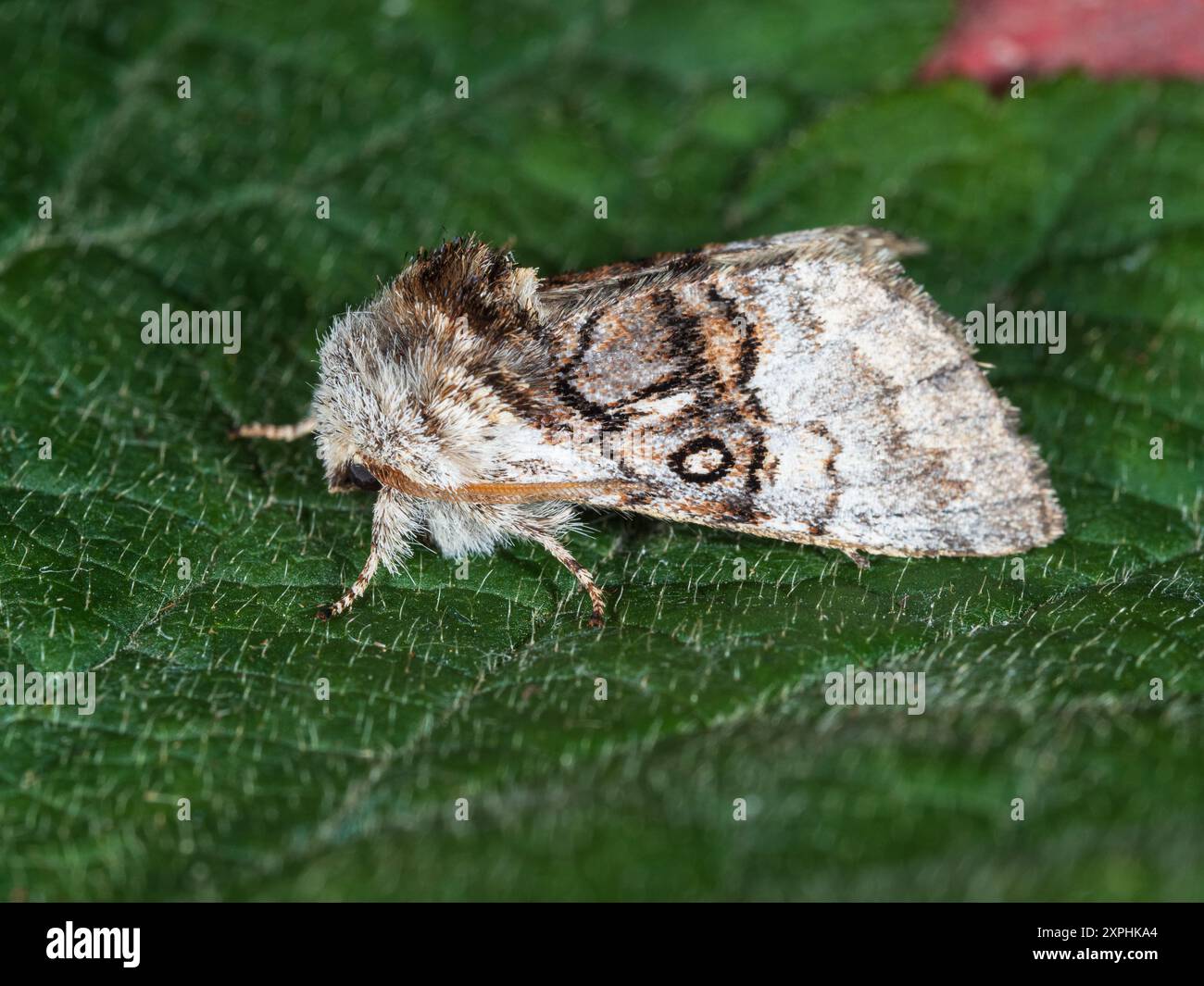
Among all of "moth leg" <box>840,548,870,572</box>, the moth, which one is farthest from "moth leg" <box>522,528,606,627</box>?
"moth leg" <box>840,548,870,572</box>

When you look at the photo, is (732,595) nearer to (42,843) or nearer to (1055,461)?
(1055,461)

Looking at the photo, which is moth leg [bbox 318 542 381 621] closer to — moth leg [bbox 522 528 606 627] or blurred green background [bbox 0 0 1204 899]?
blurred green background [bbox 0 0 1204 899]

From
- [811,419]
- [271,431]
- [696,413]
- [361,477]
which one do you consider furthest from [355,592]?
[811,419]

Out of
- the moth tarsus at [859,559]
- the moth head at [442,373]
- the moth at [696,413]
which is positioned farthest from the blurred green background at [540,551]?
the moth head at [442,373]

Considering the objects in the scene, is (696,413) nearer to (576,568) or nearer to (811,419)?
(811,419)

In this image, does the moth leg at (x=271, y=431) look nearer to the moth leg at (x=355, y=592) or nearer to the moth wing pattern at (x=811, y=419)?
the moth leg at (x=355, y=592)

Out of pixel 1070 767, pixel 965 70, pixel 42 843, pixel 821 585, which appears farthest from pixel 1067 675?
pixel 965 70
